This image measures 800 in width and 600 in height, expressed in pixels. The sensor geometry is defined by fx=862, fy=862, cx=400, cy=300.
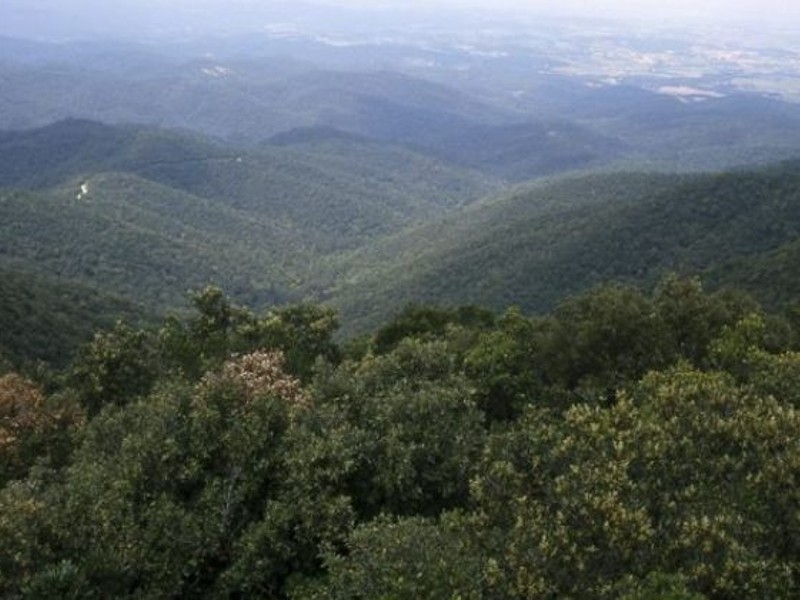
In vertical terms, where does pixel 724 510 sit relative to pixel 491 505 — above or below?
above

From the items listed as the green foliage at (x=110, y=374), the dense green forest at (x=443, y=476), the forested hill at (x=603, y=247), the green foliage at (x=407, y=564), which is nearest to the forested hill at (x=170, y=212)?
the forested hill at (x=603, y=247)

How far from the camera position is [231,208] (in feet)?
527

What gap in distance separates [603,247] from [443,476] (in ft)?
240

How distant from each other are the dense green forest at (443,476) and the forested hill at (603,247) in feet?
140

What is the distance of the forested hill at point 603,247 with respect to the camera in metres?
81.2

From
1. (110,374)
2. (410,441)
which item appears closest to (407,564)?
(410,441)

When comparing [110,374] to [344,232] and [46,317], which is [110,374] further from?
[344,232]

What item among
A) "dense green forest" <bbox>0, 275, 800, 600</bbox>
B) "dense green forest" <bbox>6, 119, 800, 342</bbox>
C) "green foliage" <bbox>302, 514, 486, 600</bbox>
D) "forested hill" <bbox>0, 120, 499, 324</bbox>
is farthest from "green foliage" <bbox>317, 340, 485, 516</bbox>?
"forested hill" <bbox>0, 120, 499, 324</bbox>

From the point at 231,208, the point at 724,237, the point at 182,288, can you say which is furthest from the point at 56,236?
the point at 724,237

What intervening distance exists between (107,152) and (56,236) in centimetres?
8415

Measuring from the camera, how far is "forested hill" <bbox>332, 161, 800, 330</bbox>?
8125 centimetres

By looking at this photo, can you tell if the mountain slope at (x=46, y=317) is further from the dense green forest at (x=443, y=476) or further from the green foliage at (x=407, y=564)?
the green foliage at (x=407, y=564)

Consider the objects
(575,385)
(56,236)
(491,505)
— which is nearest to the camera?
(491,505)

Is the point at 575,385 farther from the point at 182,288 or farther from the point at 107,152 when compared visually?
the point at 107,152
